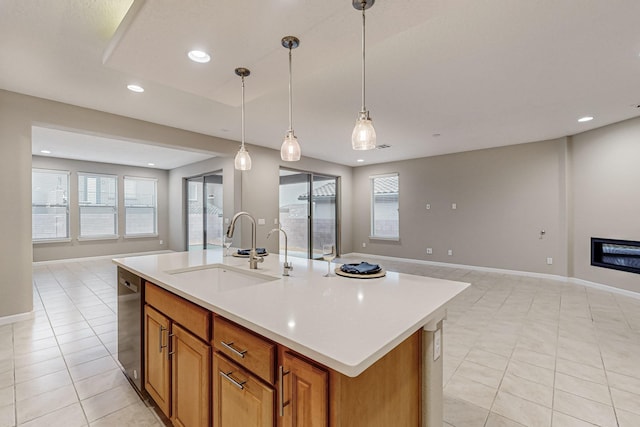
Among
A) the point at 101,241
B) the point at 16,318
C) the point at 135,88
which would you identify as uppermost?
the point at 135,88

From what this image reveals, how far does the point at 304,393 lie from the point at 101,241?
865 centimetres

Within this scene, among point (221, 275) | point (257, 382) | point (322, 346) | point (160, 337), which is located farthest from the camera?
point (221, 275)

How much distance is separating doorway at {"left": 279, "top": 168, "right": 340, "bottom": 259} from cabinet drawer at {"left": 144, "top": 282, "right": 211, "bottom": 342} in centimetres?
472

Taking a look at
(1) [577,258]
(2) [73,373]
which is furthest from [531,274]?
(2) [73,373]

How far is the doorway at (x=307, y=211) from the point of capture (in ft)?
22.2

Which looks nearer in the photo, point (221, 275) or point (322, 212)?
point (221, 275)

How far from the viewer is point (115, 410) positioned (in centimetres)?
188

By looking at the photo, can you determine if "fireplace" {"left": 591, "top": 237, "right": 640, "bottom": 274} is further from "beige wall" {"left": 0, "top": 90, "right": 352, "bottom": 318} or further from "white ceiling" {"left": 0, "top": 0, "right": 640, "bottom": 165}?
"beige wall" {"left": 0, "top": 90, "right": 352, "bottom": 318}

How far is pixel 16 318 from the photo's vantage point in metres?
3.26

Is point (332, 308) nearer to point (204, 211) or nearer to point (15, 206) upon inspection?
point (15, 206)

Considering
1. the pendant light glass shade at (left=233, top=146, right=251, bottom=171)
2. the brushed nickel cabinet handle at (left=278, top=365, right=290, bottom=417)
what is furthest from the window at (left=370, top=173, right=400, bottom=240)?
the brushed nickel cabinet handle at (left=278, top=365, right=290, bottom=417)

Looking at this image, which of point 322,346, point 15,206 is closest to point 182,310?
point 322,346

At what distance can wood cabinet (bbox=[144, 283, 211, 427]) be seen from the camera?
1.35 metres

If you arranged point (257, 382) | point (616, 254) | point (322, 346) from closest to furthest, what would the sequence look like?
1. point (322, 346)
2. point (257, 382)
3. point (616, 254)
